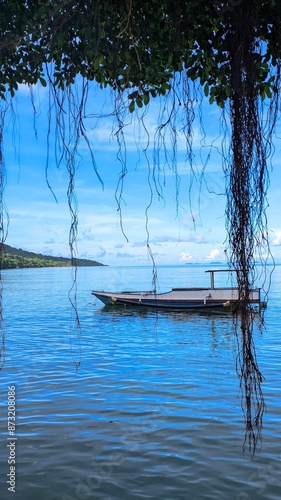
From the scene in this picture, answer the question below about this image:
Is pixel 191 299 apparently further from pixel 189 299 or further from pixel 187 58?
pixel 187 58

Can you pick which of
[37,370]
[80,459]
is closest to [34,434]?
[80,459]

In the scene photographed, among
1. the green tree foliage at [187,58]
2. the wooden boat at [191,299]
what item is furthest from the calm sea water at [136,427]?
the wooden boat at [191,299]

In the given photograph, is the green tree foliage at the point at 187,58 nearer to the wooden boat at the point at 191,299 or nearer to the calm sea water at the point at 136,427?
the calm sea water at the point at 136,427

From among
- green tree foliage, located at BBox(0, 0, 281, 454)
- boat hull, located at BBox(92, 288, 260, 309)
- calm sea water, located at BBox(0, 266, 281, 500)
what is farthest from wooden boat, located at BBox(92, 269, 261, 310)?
green tree foliage, located at BBox(0, 0, 281, 454)

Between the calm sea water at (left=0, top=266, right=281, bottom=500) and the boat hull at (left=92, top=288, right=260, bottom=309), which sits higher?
the boat hull at (left=92, top=288, right=260, bottom=309)

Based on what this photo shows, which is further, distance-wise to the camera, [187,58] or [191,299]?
[191,299]

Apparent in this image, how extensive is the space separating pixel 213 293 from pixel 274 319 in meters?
4.25

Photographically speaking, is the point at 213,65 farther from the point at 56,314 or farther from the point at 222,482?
the point at 56,314

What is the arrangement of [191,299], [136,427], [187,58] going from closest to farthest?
[187,58]
[136,427]
[191,299]

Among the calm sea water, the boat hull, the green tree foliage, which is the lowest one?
the calm sea water

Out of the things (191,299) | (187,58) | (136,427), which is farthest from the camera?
(191,299)

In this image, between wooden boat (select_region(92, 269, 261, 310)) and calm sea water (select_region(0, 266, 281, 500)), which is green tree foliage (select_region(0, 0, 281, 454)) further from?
wooden boat (select_region(92, 269, 261, 310))

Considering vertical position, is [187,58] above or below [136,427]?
above

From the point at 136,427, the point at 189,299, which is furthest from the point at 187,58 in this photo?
the point at 189,299
